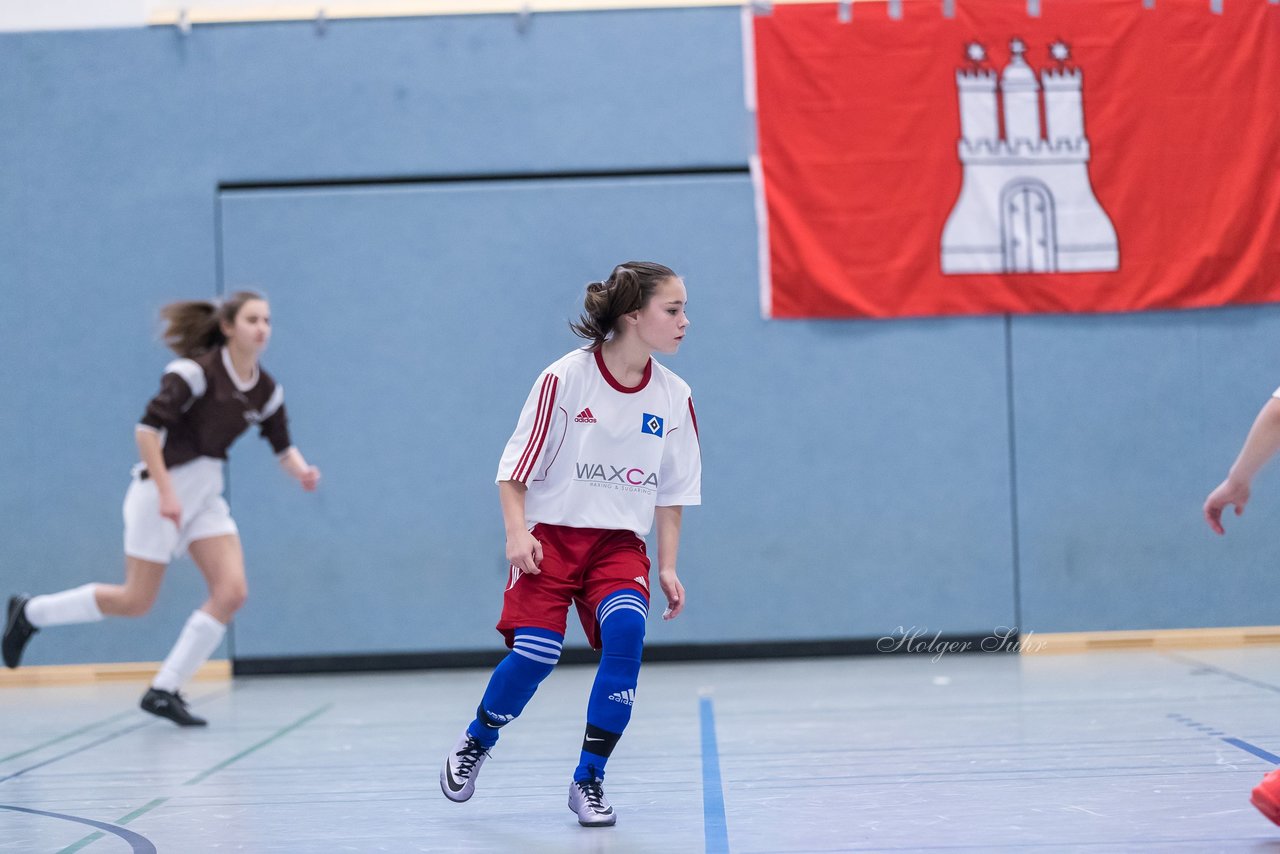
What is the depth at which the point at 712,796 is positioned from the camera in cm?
353

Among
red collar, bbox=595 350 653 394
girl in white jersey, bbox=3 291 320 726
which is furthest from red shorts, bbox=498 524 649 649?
girl in white jersey, bbox=3 291 320 726

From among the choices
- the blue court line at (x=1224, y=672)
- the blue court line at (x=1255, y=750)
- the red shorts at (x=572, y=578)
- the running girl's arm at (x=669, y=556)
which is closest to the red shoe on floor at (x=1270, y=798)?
the blue court line at (x=1255, y=750)

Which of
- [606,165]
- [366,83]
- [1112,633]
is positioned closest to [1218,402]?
[1112,633]

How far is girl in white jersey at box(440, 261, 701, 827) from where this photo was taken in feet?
10.6

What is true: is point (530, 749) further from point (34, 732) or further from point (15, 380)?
point (15, 380)

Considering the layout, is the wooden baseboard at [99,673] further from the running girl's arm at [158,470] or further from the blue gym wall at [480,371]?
the running girl's arm at [158,470]

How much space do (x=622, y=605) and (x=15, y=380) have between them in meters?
5.49

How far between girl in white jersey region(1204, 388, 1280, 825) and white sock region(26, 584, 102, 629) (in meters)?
4.56

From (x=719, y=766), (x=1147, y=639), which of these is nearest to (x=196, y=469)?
(x=719, y=766)

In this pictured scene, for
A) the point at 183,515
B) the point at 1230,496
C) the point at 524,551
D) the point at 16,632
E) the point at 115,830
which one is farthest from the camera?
the point at 16,632

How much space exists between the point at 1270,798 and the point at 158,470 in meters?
4.17

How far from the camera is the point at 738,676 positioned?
6.68 metres

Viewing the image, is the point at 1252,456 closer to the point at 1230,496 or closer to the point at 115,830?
the point at 1230,496

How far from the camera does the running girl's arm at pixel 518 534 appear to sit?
126 inches
